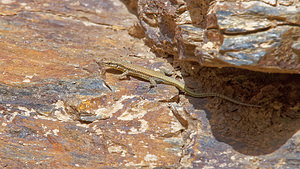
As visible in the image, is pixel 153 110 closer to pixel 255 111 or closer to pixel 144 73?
pixel 144 73

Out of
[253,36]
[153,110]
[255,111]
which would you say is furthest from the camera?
[153,110]

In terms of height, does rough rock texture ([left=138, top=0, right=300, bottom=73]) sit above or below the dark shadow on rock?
above

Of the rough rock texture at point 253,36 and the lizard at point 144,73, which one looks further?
the lizard at point 144,73

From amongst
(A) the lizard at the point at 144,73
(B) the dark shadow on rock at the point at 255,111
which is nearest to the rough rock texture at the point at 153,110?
(B) the dark shadow on rock at the point at 255,111

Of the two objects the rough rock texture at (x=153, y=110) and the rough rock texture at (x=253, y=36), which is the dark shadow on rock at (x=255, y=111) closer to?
the rough rock texture at (x=153, y=110)

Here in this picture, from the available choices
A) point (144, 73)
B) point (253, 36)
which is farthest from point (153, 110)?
point (253, 36)

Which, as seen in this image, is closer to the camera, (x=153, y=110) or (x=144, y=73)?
(x=153, y=110)

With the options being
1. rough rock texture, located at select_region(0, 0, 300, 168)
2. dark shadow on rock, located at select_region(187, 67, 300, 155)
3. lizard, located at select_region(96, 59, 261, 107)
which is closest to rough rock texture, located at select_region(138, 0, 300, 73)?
rough rock texture, located at select_region(0, 0, 300, 168)

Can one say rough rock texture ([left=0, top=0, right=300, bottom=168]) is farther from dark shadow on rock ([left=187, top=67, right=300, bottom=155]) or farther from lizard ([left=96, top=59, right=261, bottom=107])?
lizard ([left=96, top=59, right=261, bottom=107])

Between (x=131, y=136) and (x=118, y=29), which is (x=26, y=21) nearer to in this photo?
(x=118, y=29)
